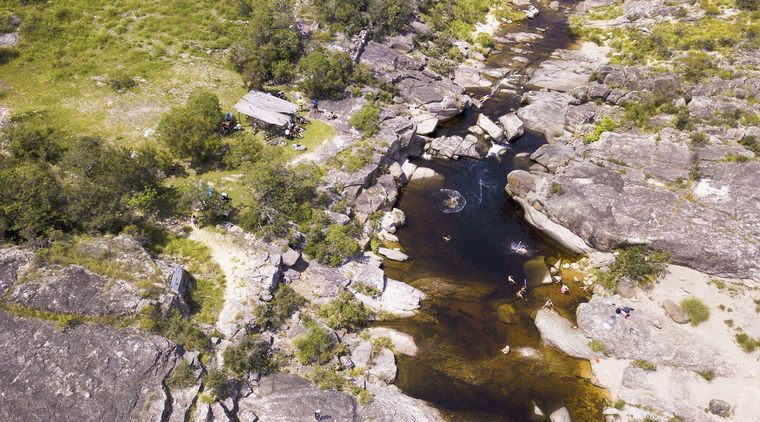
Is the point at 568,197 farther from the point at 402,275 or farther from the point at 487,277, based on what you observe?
the point at 402,275

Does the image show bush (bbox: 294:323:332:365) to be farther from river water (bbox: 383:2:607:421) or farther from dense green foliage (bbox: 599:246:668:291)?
dense green foliage (bbox: 599:246:668:291)

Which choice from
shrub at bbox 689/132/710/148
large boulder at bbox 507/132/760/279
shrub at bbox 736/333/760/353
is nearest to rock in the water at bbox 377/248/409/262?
large boulder at bbox 507/132/760/279

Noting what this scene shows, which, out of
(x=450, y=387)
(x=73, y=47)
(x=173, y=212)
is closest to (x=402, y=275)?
(x=450, y=387)

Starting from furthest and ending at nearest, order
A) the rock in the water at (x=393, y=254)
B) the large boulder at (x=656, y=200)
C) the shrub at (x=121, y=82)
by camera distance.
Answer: the shrub at (x=121, y=82), the rock in the water at (x=393, y=254), the large boulder at (x=656, y=200)

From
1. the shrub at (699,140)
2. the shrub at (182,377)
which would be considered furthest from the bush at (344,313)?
the shrub at (699,140)

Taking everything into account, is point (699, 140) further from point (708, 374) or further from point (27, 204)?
point (27, 204)

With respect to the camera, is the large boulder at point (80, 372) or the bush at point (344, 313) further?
the bush at point (344, 313)

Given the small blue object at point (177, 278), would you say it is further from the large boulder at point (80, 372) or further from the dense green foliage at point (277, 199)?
the dense green foliage at point (277, 199)
